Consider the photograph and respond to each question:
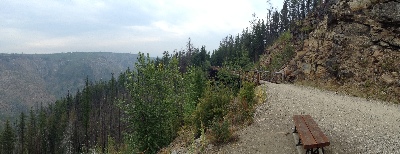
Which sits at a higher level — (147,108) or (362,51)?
(362,51)

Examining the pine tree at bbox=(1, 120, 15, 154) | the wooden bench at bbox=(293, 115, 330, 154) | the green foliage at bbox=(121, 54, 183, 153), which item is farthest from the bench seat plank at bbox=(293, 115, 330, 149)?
the pine tree at bbox=(1, 120, 15, 154)

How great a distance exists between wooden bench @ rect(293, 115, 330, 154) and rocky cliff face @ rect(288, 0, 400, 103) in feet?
29.5

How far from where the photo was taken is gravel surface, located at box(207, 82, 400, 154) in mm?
8632

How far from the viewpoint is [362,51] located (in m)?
18.5

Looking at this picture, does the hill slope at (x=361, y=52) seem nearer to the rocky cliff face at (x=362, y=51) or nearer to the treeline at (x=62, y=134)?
the rocky cliff face at (x=362, y=51)

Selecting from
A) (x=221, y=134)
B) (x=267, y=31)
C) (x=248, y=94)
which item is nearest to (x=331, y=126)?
(x=248, y=94)

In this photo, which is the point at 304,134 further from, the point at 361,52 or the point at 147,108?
the point at 361,52

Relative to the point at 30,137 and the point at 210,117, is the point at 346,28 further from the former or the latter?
the point at 30,137

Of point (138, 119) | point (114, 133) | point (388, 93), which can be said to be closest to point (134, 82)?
point (138, 119)

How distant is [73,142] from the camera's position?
6738 cm

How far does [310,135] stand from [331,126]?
287 cm

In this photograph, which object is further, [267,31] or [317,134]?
[267,31]

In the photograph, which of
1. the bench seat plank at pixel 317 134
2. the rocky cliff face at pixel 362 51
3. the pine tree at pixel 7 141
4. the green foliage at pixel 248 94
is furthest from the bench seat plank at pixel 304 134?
the pine tree at pixel 7 141

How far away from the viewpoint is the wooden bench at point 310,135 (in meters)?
7.10
